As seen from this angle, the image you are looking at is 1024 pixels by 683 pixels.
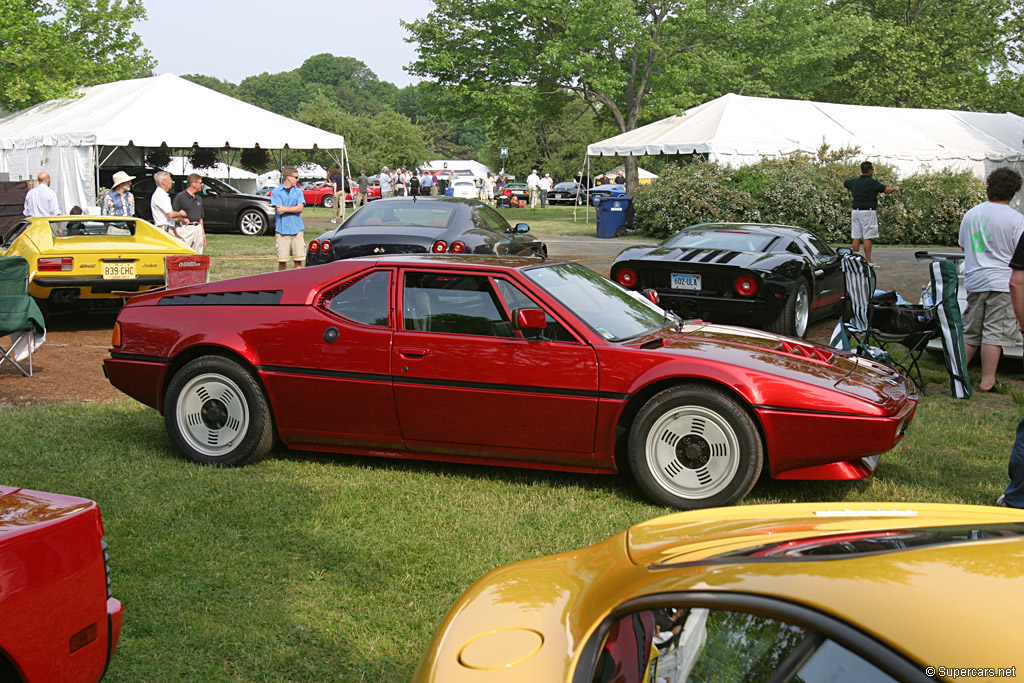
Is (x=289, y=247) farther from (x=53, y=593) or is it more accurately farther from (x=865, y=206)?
(x=53, y=593)

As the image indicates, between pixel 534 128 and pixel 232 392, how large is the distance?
59307 millimetres

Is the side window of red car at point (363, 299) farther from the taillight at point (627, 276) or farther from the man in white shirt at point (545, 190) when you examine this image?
the man in white shirt at point (545, 190)

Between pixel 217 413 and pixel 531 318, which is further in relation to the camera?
pixel 217 413

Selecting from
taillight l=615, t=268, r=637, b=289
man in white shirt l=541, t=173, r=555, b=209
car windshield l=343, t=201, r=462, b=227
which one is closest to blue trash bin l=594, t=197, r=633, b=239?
car windshield l=343, t=201, r=462, b=227

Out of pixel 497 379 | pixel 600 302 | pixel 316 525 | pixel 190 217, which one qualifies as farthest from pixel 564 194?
pixel 316 525

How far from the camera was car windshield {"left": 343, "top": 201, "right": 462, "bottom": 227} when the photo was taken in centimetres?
1191

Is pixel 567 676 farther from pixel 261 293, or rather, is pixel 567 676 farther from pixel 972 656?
pixel 261 293

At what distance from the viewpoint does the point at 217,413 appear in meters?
5.87

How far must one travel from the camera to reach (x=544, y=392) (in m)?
5.26

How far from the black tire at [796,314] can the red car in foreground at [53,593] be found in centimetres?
808

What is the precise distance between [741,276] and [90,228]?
781 cm

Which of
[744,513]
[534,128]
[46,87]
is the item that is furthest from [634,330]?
[534,128]

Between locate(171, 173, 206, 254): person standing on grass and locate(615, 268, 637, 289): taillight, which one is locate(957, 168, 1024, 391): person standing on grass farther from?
locate(171, 173, 206, 254): person standing on grass

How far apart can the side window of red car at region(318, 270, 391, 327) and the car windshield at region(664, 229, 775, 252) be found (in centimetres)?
588
